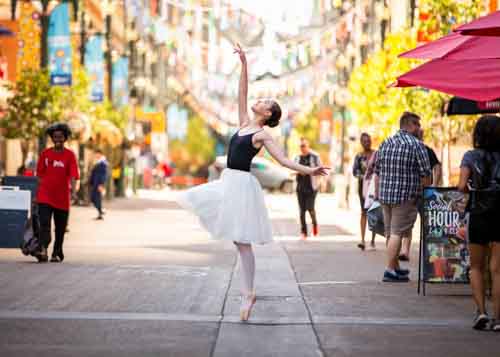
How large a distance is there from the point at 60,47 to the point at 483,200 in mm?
27969

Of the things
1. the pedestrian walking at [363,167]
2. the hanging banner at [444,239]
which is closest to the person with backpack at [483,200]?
the hanging banner at [444,239]

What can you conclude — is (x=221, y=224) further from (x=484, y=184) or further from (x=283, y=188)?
(x=283, y=188)

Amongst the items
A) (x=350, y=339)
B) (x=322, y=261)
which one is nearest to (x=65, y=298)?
(x=350, y=339)

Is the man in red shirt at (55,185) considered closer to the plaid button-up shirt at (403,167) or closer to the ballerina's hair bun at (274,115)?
the plaid button-up shirt at (403,167)

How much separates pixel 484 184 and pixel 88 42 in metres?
38.5

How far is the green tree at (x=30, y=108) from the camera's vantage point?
36.2 meters

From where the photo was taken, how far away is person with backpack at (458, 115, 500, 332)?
32.7ft

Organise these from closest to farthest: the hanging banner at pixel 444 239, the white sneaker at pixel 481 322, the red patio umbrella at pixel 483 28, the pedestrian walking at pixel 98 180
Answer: the red patio umbrella at pixel 483 28, the white sneaker at pixel 481 322, the hanging banner at pixel 444 239, the pedestrian walking at pixel 98 180

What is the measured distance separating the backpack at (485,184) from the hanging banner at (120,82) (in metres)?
45.2

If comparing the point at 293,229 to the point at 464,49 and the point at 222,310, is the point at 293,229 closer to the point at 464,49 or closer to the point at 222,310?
the point at 464,49

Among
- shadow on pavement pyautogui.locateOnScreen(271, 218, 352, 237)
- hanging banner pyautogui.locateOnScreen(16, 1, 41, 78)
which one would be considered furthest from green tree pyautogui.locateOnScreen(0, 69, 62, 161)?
shadow on pavement pyautogui.locateOnScreen(271, 218, 352, 237)

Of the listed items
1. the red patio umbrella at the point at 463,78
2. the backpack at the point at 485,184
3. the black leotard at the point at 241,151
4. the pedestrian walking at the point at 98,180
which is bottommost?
the pedestrian walking at the point at 98,180

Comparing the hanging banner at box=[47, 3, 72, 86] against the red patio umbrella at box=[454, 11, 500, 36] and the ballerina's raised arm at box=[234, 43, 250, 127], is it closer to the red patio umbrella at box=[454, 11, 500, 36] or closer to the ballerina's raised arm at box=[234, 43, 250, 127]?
the ballerina's raised arm at box=[234, 43, 250, 127]

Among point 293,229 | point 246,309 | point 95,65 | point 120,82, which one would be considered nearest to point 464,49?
point 246,309
